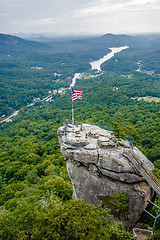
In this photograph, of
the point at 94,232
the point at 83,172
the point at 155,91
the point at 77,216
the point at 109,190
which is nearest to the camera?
the point at 94,232

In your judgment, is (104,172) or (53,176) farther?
(53,176)

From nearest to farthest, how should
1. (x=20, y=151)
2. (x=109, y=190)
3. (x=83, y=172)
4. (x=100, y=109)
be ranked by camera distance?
(x=109, y=190)
(x=83, y=172)
(x=20, y=151)
(x=100, y=109)

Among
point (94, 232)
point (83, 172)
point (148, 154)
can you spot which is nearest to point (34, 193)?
point (83, 172)

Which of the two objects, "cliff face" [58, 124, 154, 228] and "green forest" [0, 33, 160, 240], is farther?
"cliff face" [58, 124, 154, 228]

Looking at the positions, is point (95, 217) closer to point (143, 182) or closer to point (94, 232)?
point (94, 232)

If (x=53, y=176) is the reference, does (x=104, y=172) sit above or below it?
above

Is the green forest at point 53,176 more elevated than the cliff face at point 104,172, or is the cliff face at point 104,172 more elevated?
the cliff face at point 104,172

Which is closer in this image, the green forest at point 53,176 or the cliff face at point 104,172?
the green forest at point 53,176

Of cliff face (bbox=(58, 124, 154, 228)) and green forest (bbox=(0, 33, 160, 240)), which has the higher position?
cliff face (bbox=(58, 124, 154, 228))
